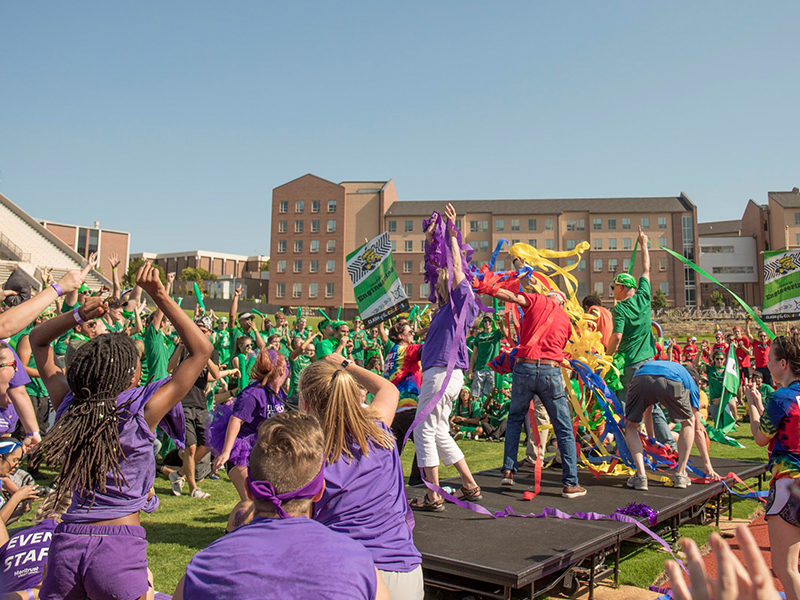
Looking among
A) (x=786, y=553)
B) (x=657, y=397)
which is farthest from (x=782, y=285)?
(x=786, y=553)

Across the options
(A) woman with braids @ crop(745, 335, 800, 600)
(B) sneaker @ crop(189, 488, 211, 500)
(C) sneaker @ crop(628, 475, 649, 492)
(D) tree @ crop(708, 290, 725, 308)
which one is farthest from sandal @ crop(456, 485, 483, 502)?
(D) tree @ crop(708, 290, 725, 308)

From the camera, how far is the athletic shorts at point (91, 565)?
2.72 metres

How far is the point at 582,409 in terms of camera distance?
7160 millimetres

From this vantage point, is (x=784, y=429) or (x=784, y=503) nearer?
(x=784, y=503)

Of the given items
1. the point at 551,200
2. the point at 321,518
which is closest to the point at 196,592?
the point at 321,518

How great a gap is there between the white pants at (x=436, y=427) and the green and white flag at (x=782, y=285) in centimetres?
828

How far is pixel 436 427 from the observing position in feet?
17.9

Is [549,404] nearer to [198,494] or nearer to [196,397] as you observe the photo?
[198,494]

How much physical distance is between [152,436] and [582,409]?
528 centimetres

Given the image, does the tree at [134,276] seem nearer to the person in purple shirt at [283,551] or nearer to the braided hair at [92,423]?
the braided hair at [92,423]

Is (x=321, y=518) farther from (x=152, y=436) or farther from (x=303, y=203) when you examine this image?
(x=303, y=203)

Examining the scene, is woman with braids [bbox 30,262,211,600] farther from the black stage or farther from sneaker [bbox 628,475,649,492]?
sneaker [bbox 628,475,649,492]

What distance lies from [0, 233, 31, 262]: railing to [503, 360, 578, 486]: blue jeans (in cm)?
4936

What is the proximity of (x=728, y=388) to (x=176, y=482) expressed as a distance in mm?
7477
